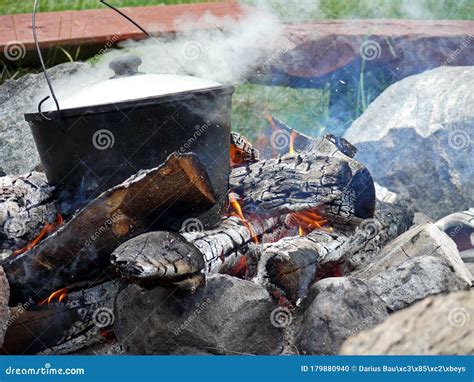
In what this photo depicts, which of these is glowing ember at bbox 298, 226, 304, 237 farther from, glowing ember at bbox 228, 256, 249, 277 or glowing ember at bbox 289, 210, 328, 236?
glowing ember at bbox 228, 256, 249, 277

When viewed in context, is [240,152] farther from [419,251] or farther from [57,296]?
[57,296]

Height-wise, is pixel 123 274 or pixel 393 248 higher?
pixel 123 274

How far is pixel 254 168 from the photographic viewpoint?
2.87 meters

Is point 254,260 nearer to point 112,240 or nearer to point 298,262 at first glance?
point 298,262

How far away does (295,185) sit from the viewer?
2.65m

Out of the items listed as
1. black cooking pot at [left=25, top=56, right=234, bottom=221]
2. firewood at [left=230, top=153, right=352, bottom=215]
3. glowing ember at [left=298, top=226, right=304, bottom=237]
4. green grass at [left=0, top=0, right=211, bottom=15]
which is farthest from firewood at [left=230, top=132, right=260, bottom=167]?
green grass at [left=0, top=0, right=211, bottom=15]

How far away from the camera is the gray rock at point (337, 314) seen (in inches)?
86.4

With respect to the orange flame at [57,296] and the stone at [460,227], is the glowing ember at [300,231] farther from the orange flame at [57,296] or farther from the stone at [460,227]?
the orange flame at [57,296]

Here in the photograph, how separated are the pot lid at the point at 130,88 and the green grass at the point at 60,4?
5.82 ft

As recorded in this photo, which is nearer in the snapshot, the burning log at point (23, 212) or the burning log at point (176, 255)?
the burning log at point (176, 255)

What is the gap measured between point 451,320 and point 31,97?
217 centimetres

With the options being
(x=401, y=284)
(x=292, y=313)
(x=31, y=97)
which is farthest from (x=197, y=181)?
(x=31, y=97)

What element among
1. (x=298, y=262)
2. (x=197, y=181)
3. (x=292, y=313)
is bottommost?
(x=292, y=313)

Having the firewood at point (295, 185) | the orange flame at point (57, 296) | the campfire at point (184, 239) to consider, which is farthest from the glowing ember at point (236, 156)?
the orange flame at point (57, 296)
